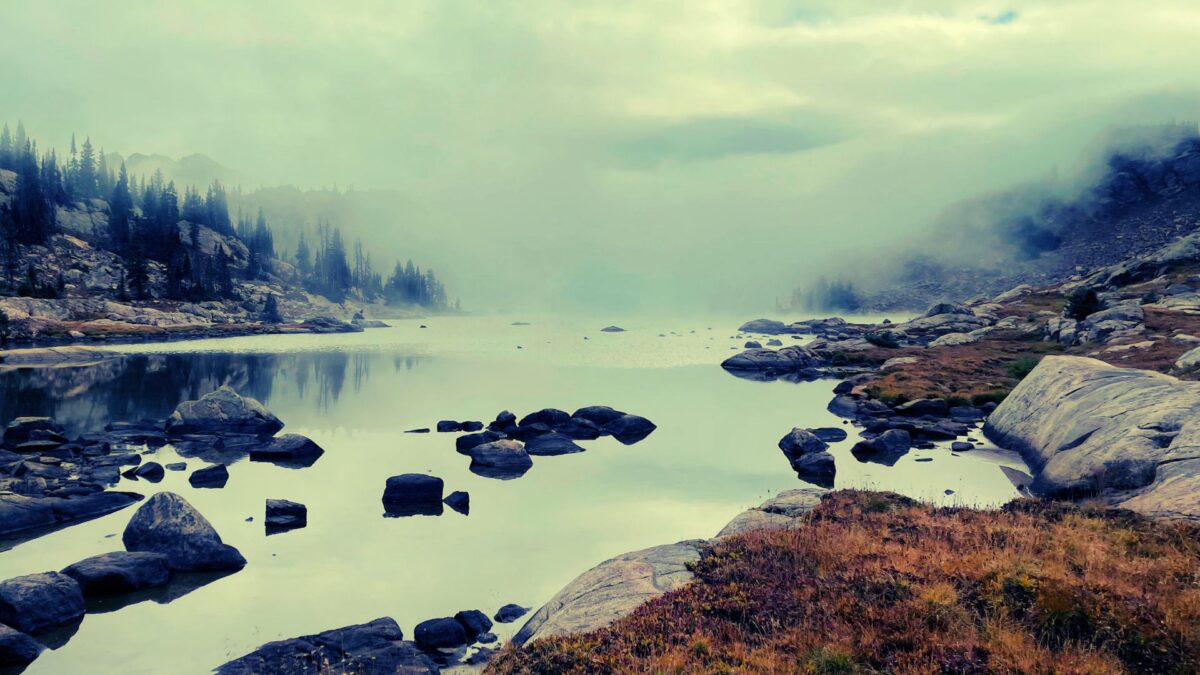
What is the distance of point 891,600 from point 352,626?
39.8 feet

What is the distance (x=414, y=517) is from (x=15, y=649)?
12392mm

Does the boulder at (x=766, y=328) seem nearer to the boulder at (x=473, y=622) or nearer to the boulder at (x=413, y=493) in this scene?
the boulder at (x=413, y=493)

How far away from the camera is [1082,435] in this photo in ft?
89.9

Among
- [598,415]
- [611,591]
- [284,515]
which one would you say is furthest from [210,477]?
[598,415]

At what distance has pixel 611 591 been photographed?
14914mm

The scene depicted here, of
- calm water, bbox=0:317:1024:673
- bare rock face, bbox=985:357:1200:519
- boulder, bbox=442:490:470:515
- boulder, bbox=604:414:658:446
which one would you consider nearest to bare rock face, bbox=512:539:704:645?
calm water, bbox=0:317:1024:673

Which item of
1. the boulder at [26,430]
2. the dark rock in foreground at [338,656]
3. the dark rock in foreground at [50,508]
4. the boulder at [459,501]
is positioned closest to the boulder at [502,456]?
the boulder at [459,501]

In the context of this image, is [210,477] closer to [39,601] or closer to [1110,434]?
[39,601]

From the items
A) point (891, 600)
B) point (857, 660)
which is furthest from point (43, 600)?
point (891, 600)

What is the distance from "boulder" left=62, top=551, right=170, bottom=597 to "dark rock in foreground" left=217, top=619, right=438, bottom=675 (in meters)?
6.13

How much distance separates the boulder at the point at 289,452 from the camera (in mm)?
33875

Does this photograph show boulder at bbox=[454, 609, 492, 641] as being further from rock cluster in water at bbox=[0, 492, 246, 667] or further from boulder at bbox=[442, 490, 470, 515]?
boulder at bbox=[442, 490, 470, 515]

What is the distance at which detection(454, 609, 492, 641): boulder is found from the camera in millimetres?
15883

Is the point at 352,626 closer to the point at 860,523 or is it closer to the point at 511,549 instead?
the point at 511,549
